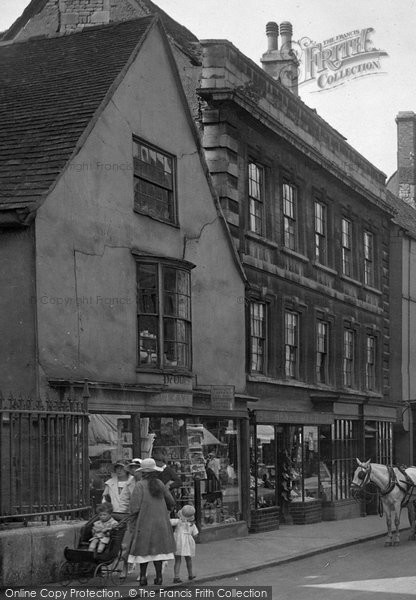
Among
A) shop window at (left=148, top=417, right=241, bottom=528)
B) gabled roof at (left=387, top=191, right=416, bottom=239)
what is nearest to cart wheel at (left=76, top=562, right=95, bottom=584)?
shop window at (left=148, top=417, right=241, bottom=528)

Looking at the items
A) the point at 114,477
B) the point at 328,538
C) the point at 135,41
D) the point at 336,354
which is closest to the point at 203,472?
the point at 328,538

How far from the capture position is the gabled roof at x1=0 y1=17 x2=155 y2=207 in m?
19.2

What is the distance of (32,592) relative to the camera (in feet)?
45.2

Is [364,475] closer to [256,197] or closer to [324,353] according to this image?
[256,197]

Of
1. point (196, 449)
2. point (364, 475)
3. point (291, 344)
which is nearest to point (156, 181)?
point (196, 449)

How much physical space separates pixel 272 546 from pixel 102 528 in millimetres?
7126

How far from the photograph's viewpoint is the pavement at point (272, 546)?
17.1 m

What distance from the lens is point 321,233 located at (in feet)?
105

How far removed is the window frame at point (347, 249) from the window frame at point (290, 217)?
4085 mm

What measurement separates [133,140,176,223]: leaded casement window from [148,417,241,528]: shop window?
3960mm

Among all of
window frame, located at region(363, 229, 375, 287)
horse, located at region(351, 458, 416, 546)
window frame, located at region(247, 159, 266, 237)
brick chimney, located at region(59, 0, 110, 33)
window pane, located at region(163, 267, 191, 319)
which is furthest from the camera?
window frame, located at region(363, 229, 375, 287)

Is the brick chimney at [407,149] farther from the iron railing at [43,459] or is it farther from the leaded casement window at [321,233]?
the iron railing at [43,459]

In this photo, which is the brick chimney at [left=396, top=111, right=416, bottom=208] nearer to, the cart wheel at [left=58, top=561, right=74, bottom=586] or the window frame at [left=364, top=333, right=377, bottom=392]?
Answer: the window frame at [left=364, top=333, right=377, bottom=392]

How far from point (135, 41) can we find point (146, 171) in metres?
2.63
